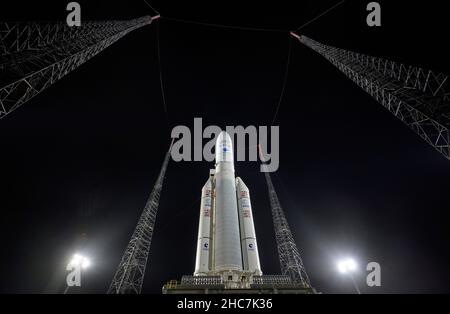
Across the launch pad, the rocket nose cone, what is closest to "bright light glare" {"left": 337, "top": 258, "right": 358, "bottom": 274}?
the launch pad

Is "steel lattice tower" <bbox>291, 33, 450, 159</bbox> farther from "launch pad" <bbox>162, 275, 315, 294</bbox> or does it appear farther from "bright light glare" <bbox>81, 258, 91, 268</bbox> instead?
"bright light glare" <bbox>81, 258, 91, 268</bbox>

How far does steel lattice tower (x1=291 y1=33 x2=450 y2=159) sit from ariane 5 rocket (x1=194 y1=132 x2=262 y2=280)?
70.2 ft

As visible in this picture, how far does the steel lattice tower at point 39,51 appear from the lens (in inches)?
880

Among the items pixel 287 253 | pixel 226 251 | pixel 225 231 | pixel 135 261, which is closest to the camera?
pixel 135 261

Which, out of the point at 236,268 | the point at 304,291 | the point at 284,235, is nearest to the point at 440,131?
the point at 304,291

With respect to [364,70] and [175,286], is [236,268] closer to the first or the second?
[175,286]

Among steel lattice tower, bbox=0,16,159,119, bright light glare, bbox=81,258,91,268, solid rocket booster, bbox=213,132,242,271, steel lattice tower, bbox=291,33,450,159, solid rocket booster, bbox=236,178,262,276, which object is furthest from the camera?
solid rocket booster, bbox=236,178,262,276

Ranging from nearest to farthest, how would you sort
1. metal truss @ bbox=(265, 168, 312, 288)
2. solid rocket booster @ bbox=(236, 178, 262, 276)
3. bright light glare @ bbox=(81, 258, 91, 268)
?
bright light glare @ bbox=(81, 258, 91, 268) → solid rocket booster @ bbox=(236, 178, 262, 276) → metal truss @ bbox=(265, 168, 312, 288)

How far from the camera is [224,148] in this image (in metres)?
44.9

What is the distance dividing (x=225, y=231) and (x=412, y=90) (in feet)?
84.6

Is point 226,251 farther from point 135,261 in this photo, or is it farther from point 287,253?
point 287,253

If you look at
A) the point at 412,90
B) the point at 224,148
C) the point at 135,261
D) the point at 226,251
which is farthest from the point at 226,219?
the point at 412,90

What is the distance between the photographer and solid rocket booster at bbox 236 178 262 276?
34.2 meters

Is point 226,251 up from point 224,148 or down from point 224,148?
down
